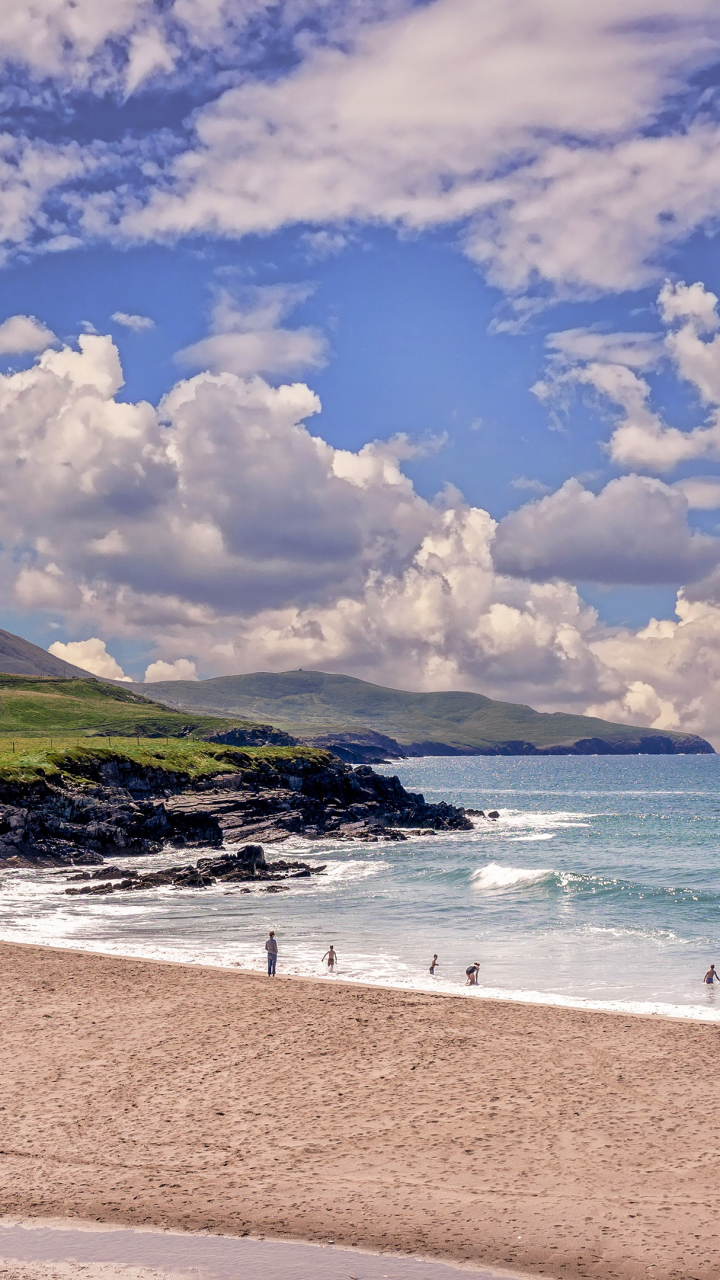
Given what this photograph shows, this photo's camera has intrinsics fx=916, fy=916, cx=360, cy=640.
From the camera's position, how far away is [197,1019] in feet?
80.3

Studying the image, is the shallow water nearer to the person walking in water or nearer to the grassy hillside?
the person walking in water

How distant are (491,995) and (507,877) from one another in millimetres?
27897

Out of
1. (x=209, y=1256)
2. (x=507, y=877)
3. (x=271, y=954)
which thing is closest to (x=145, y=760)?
(x=507, y=877)

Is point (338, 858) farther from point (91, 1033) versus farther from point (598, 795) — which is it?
point (598, 795)

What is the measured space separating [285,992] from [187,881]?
29.0 metres

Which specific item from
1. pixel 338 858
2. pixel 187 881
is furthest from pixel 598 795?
pixel 187 881

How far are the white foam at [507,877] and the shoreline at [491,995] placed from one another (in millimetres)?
24772

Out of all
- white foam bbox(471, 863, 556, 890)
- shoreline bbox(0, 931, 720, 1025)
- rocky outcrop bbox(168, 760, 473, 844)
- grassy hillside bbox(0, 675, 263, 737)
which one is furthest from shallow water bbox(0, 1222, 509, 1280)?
grassy hillside bbox(0, 675, 263, 737)

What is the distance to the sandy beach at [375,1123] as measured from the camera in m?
13.5

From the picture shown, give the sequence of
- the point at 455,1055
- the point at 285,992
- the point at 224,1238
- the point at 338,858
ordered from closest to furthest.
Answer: the point at 224,1238
the point at 455,1055
the point at 285,992
the point at 338,858

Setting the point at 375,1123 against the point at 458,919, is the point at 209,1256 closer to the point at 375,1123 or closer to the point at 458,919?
the point at 375,1123

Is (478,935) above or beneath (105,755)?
beneath

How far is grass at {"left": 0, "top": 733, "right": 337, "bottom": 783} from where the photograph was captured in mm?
77438

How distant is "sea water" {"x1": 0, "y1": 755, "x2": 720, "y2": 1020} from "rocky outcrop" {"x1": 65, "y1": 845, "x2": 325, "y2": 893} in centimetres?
141
